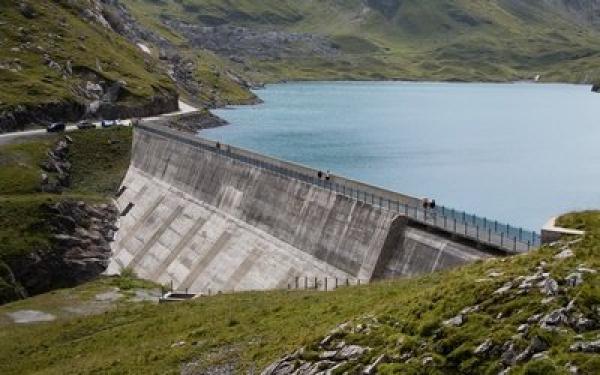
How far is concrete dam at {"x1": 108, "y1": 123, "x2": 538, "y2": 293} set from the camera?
49812mm

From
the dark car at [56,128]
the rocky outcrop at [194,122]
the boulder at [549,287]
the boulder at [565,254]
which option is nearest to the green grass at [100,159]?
the dark car at [56,128]

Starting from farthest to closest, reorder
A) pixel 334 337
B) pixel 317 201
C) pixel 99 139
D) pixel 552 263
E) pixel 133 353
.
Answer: pixel 99 139
pixel 317 201
pixel 133 353
pixel 334 337
pixel 552 263

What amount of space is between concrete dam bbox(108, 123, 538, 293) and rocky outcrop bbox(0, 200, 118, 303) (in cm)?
205

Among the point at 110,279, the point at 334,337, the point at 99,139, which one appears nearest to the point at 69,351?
the point at 334,337

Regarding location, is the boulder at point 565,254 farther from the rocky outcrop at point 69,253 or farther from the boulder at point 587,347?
the rocky outcrop at point 69,253

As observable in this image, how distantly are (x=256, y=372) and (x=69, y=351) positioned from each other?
927 inches

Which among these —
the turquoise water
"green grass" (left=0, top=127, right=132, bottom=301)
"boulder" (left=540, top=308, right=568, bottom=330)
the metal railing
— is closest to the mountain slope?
"green grass" (left=0, top=127, right=132, bottom=301)

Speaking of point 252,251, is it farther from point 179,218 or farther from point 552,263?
point 552,263

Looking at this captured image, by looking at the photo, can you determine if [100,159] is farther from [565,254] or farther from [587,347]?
[587,347]

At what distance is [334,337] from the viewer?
2777 cm

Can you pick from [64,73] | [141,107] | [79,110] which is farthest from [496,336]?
[141,107]

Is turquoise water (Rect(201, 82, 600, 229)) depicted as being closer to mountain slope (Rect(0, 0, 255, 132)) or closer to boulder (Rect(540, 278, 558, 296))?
mountain slope (Rect(0, 0, 255, 132))

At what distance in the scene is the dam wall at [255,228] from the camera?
5253 cm

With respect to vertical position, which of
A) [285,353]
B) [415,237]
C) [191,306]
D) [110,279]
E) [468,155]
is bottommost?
[110,279]
